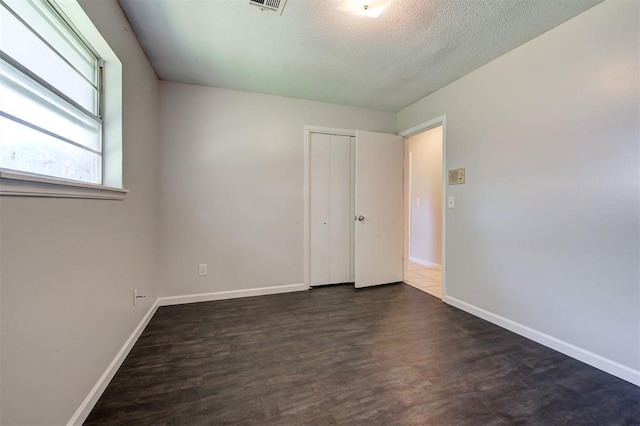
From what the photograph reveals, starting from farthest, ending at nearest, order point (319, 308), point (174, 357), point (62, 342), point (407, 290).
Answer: point (407, 290) → point (319, 308) → point (174, 357) → point (62, 342)

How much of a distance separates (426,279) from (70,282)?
381 cm

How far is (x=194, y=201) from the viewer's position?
9.18 ft

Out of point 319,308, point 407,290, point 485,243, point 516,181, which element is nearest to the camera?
point 516,181

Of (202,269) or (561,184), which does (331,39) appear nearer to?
(561,184)

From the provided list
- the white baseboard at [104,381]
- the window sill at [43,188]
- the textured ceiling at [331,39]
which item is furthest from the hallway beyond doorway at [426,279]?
the window sill at [43,188]

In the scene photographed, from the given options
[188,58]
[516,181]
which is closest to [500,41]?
[516,181]

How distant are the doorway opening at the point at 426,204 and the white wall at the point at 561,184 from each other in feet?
5.70

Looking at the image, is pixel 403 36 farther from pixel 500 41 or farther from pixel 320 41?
pixel 500 41

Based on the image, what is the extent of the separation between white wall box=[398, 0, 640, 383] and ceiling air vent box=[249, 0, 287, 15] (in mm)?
1971

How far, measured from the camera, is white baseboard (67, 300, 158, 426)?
3.91ft

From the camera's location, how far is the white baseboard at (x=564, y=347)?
5.16 ft

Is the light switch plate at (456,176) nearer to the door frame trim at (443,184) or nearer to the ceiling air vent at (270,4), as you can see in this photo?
the door frame trim at (443,184)

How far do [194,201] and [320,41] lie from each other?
203cm

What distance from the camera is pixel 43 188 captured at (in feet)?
3.20
